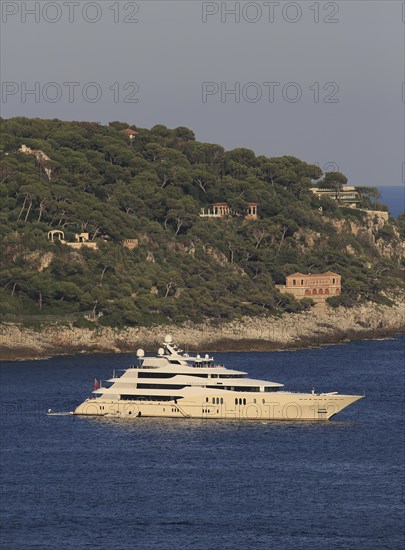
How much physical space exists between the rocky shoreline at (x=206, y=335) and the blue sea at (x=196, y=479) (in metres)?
Result: 25.3

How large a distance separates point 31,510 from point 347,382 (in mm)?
56807

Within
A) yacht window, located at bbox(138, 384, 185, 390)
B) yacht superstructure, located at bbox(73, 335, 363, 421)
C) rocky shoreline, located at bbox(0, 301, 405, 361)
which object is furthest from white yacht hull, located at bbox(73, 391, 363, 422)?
rocky shoreline, located at bbox(0, 301, 405, 361)

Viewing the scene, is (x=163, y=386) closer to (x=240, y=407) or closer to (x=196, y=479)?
(x=240, y=407)

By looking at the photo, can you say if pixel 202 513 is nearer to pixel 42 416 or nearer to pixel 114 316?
pixel 42 416

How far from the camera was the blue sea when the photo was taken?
92831mm

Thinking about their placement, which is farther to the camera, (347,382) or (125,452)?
(347,382)

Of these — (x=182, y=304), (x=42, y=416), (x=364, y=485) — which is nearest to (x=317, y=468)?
(x=364, y=485)

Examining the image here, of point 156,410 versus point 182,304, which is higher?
point 182,304

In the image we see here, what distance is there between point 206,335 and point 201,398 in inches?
2199

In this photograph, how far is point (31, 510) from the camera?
97.9 m

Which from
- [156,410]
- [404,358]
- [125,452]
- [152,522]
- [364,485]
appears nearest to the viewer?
[152,522]

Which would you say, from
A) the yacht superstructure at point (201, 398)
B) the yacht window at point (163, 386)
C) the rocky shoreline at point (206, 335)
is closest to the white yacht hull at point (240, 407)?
the yacht superstructure at point (201, 398)

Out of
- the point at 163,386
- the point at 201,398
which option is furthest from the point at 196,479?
the point at 163,386

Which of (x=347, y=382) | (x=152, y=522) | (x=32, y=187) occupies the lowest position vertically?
(x=152, y=522)
